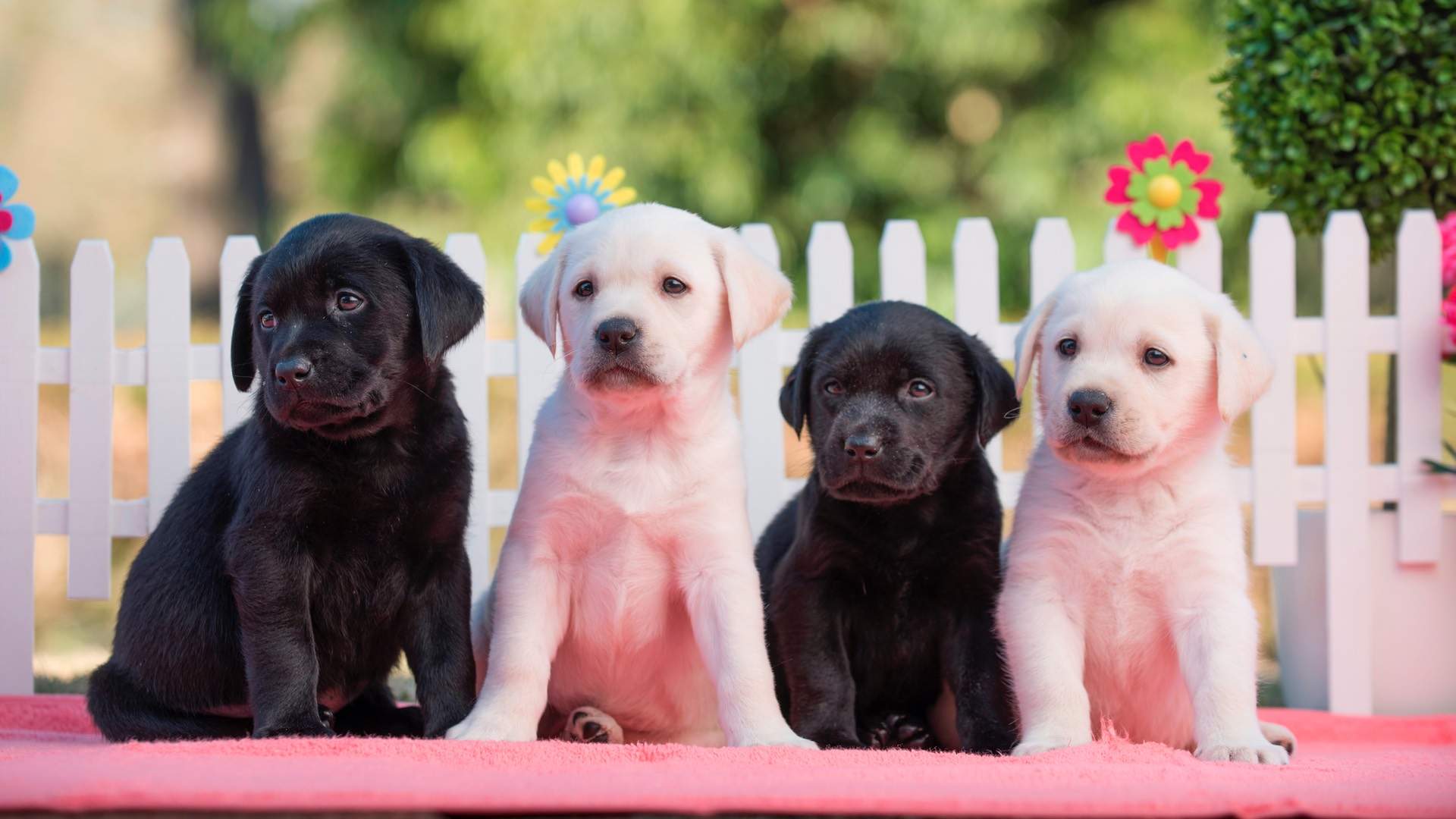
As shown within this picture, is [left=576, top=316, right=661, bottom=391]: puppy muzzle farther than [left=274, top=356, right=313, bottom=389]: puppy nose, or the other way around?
[left=576, top=316, right=661, bottom=391]: puppy muzzle

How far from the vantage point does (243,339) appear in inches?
160

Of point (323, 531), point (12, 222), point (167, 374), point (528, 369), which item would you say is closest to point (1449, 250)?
point (528, 369)

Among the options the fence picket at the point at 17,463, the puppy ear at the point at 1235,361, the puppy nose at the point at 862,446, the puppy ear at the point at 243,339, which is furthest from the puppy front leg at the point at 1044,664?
the fence picket at the point at 17,463

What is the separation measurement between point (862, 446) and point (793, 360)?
217cm

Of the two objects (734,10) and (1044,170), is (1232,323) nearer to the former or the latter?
(1044,170)

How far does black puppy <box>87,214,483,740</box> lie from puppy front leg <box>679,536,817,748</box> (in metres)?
0.67

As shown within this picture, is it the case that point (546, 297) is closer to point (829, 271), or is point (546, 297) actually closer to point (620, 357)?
point (620, 357)

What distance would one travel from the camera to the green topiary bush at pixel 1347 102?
17.5 feet

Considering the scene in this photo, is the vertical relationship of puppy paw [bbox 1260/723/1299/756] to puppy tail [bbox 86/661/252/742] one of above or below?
below

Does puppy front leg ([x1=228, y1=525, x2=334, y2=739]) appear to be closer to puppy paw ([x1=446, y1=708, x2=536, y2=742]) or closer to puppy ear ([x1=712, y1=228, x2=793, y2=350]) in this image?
puppy paw ([x1=446, y1=708, x2=536, y2=742])

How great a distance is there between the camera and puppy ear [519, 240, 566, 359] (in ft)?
13.3

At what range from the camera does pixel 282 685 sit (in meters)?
3.55

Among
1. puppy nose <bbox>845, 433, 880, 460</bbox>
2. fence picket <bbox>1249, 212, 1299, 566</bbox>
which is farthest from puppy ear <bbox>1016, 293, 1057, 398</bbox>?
fence picket <bbox>1249, 212, 1299, 566</bbox>

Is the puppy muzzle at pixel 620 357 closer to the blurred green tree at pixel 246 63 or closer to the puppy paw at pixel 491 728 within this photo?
the puppy paw at pixel 491 728
